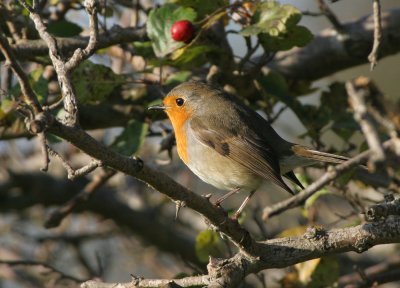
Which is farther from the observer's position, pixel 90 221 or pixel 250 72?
pixel 90 221

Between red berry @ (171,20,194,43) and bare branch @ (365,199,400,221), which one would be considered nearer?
bare branch @ (365,199,400,221)

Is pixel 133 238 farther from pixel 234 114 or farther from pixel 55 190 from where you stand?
pixel 234 114

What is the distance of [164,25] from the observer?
395 cm

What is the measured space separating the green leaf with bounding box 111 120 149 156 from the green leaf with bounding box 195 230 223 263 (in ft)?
1.99

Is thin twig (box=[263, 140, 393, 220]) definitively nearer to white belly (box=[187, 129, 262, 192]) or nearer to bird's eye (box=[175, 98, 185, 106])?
white belly (box=[187, 129, 262, 192])

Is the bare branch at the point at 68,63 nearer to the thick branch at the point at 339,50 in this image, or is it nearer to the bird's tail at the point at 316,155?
the bird's tail at the point at 316,155

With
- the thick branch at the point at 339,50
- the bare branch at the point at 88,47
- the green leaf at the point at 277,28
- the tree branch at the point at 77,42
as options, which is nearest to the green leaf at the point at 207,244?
the green leaf at the point at 277,28

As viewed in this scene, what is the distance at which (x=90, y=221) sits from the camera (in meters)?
6.55

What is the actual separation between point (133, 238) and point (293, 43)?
282 centimetres

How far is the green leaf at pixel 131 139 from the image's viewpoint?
3998 mm

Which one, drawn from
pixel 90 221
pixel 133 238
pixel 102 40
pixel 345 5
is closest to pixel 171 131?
pixel 102 40

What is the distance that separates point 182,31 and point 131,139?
67 centimetres

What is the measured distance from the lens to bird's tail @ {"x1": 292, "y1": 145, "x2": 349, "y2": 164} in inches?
149

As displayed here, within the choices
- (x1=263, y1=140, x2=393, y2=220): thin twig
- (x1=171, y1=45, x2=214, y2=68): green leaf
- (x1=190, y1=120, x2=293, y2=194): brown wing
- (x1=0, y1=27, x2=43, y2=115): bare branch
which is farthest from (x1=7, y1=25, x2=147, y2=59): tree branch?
(x1=263, y1=140, x2=393, y2=220): thin twig
